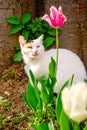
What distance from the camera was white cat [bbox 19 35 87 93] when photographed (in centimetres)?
246

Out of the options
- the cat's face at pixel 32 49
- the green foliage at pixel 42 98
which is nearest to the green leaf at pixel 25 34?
the cat's face at pixel 32 49

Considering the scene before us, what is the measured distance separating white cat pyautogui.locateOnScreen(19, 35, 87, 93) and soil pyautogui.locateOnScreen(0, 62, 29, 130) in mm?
234

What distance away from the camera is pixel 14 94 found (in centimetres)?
276

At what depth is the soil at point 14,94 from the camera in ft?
7.85

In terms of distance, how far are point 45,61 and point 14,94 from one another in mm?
389

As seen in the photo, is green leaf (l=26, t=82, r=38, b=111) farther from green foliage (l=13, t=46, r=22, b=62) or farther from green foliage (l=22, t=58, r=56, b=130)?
green foliage (l=13, t=46, r=22, b=62)

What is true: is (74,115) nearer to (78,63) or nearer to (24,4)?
(78,63)

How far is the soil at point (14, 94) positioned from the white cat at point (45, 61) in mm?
234

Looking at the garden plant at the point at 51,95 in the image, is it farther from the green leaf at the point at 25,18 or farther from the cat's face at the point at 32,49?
the cat's face at the point at 32,49

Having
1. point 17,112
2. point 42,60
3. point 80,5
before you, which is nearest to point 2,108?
point 17,112

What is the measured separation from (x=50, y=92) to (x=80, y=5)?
1060 millimetres

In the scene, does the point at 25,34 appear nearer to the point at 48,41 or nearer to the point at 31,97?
the point at 48,41

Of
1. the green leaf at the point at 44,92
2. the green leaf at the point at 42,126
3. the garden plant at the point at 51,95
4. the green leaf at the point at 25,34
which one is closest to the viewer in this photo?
the garden plant at the point at 51,95

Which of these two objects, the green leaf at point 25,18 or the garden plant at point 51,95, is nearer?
the garden plant at point 51,95
